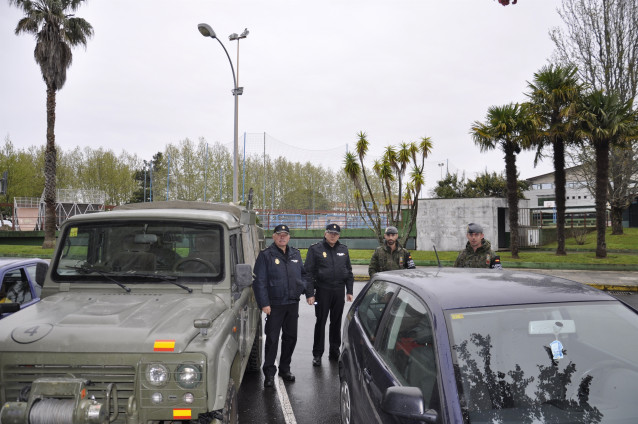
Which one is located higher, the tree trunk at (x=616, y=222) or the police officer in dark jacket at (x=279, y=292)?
the tree trunk at (x=616, y=222)

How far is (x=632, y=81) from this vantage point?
1135 inches

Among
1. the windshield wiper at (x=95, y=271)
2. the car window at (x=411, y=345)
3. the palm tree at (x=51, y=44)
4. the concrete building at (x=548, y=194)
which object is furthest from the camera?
the concrete building at (x=548, y=194)

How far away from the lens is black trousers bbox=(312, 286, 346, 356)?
639 centimetres

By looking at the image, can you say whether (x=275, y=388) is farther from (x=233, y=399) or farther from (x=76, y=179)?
(x=76, y=179)

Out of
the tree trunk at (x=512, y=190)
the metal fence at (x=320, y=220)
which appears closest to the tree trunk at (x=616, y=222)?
the metal fence at (x=320, y=220)

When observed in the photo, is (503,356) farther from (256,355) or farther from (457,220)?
(457,220)

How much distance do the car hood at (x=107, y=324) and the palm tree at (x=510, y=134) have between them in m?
19.1

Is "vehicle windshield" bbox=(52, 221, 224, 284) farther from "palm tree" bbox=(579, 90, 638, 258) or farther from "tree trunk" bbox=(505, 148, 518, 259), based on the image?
"palm tree" bbox=(579, 90, 638, 258)

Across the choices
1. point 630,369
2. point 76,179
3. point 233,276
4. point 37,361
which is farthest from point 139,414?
point 76,179

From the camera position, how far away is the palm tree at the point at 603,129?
19.1m

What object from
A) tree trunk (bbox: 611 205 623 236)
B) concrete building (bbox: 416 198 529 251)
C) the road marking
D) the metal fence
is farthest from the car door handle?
tree trunk (bbox: 611 205 623 236)

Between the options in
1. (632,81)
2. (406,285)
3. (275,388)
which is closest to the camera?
(406,285)

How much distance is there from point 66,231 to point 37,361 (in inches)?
65.3

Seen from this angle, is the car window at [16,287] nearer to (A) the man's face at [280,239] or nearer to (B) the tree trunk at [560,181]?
(A) the man's face at [280,239]
